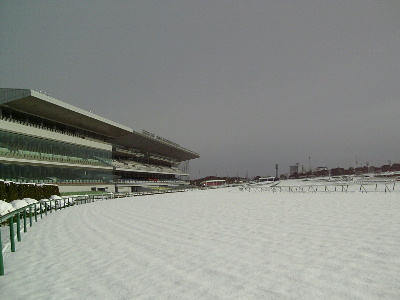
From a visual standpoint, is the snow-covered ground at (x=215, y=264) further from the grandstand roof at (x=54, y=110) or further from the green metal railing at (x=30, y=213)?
the grandstand roof at (x=54, y=110)

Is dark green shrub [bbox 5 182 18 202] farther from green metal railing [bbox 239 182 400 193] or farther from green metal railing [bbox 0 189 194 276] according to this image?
green metal railing [bbox 239 182 400 193]

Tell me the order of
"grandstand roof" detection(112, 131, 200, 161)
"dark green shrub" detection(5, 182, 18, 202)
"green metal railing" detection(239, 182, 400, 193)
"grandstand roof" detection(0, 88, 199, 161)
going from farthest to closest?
"grandstand roof" detection(112, 131, 200, 161), "grandstand roof" detection(0, 88, 199, 161), "green metal railing" detection(239, 182, 400, 193), "dark green shrub" detection(5, 182, 18, 202)

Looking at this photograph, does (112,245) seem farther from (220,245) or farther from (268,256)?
(268,256)

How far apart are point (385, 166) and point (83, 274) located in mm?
199285

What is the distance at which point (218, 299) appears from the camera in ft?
12.5

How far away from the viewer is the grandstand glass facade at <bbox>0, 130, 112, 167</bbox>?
29672mm

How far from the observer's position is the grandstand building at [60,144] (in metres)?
30.2

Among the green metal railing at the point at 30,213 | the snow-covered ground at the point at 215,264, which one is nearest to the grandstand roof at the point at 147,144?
the green metal railing at the point at 30,213

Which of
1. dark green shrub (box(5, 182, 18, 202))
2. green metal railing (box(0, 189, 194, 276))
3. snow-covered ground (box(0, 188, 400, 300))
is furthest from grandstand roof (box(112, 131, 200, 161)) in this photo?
snow-covered ground (box(0, 188, 400, 300))

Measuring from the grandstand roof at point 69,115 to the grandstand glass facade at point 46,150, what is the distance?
4083 millimetres

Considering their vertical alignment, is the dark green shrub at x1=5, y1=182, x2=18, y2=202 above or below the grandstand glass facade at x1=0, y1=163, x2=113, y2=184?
below

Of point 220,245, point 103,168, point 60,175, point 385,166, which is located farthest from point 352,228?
point 385,166

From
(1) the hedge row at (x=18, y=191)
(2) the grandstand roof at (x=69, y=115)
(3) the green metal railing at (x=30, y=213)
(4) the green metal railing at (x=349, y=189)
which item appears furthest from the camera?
(2) the grandstand roof at (x=69, y=115)

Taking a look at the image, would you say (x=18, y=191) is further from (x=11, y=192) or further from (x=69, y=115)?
(x=69, y=115)
